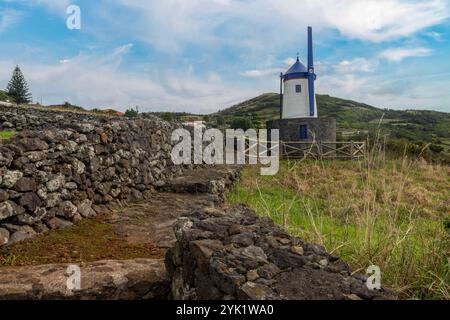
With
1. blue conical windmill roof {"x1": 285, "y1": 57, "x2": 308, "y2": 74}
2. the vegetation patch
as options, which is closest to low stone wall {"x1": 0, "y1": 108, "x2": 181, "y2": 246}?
the vegetation patch

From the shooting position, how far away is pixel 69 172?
17.8 ft

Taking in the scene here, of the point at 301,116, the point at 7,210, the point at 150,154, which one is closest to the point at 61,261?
the point at 7,210

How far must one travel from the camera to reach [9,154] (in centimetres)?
448

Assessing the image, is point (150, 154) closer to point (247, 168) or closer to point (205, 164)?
point (205, 164)

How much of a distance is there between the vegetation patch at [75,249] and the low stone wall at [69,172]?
174mm

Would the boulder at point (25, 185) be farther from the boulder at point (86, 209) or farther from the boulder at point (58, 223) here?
the boulder at point (86, 209)

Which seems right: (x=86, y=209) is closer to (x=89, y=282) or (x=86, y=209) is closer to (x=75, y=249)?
(x=75, y=249)

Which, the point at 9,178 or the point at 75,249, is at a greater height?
the point at 9,178

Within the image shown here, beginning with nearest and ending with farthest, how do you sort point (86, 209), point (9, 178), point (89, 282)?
point (89, 282) < point (9, 178) < point (86, 209)

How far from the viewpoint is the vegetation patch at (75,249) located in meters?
4.05

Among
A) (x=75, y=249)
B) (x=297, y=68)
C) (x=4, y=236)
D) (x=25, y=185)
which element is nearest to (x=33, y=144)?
(x=25, y=185)

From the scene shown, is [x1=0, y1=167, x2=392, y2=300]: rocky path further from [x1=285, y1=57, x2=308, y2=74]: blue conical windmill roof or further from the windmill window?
[x1=285, y1=57, x2=308, y2=74]: blue conical windmill roof

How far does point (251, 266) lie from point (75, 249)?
272 centimetres

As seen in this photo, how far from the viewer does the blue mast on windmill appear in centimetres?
2470
